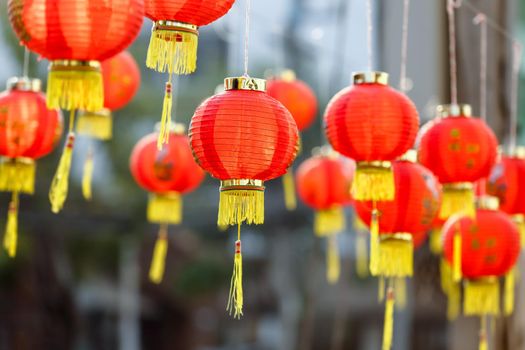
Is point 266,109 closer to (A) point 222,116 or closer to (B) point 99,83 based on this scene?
(A) point 222,116

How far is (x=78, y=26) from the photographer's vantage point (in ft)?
8.34

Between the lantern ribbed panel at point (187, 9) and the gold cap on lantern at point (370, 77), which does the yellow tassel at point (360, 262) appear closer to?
the gold cap on lantern at point (370, 77)

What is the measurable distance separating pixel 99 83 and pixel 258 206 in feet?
1.67

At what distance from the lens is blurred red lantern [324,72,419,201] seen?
3125 millimetres

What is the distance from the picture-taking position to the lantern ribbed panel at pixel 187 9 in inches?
107

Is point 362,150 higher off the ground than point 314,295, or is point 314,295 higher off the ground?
point 362,150

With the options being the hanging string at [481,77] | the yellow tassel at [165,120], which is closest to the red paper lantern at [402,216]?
the yellow tassel at [165,120]

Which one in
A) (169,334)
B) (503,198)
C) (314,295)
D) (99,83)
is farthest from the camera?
(169,334)

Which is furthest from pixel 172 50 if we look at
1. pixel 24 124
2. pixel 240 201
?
pixel 24 124

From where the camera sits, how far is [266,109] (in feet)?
9.17

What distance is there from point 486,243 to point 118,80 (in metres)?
1.39

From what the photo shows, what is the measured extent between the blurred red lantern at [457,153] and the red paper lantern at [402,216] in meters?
0.10

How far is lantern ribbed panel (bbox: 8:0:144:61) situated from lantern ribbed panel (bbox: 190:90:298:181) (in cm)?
32

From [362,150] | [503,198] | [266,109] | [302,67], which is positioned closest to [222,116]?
[266,109]
